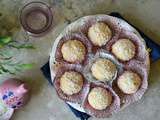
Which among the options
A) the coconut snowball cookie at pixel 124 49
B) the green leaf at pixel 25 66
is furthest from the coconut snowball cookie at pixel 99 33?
the green leaf at pixel 25 66

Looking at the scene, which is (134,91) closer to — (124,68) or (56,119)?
(124,68)

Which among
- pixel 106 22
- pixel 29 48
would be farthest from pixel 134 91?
pixel 29 48

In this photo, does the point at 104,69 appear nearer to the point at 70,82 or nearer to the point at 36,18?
the point at 70,82

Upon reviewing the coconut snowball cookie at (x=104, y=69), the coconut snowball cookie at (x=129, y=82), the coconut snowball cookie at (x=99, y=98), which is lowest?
the coconut snowball cookie at (x=99, y=98)

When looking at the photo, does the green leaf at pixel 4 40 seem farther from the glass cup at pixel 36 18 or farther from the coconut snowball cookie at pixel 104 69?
the coconut snowball cookie at pixel 104 69

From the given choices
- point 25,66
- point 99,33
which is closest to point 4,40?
point 25,66
